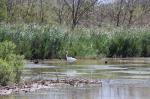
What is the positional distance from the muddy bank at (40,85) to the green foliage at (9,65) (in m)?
0.38

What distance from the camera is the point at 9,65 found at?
69.1 ft

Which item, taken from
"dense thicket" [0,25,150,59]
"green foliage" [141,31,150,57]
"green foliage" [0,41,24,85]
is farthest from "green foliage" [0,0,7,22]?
"green foliage" [0,41,24,85]

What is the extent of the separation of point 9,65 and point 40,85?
4.20 feet

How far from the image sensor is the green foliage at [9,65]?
67.8 ft

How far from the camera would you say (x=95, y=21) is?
8831cm

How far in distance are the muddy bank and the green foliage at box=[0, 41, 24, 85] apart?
38 centimetres

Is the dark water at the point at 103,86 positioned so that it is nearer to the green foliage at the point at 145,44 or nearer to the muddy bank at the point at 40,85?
the muddy bank at the point at 40,85

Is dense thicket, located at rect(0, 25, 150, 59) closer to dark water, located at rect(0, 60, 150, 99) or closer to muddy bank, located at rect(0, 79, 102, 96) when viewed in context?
dark water, located at rect(0, 60, 150, 99)

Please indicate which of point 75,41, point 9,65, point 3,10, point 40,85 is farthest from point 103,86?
point 3,10

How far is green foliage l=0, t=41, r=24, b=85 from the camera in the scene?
20.7m

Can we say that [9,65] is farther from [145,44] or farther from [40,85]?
[145,44]

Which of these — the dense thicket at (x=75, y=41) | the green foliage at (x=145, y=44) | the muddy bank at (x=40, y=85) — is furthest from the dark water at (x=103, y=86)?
the green foliage at (x=145, y=44)

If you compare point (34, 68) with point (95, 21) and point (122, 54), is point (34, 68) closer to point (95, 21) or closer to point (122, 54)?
point (122, 54)

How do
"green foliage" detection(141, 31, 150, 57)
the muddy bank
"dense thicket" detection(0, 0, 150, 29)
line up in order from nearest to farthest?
the muddy bank → "green foliage" detection(141, 31, 150, 57) → "dense thicket" detection(0, 0, 150, 29)
